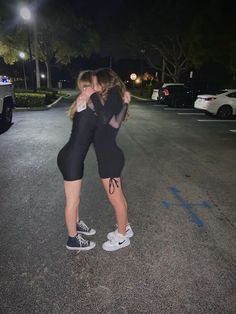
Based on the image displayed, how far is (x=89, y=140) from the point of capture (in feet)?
11.1

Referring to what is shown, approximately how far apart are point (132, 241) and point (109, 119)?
63.6 inches

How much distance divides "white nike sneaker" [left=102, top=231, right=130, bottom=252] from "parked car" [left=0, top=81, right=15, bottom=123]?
864cm

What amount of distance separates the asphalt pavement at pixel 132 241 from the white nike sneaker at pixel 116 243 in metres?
0.07

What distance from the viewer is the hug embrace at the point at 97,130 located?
321cm

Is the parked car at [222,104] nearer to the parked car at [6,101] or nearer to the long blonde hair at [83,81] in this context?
the parked car at [6,101]

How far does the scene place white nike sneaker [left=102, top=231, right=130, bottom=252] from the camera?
148 inches

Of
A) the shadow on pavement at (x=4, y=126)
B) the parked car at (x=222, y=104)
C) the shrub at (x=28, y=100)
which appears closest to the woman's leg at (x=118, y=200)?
the shadow on pavement at (x=4, y=126)

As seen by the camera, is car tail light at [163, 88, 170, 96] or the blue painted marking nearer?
the blue painted marking

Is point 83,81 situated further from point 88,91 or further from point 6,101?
point 6,101

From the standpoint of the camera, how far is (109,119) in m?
3.23

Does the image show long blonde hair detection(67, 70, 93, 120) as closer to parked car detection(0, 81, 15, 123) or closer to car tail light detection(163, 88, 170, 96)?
parked car detection(0, 81, 15, 123)

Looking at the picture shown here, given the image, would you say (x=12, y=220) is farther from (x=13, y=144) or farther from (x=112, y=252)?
(x=13, y=144)

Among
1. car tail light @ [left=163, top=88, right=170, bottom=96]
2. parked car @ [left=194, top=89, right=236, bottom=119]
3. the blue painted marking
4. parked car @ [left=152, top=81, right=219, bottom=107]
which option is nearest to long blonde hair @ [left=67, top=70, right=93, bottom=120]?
the blue painted marking

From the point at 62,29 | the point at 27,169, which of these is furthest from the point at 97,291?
the point at 62,29
